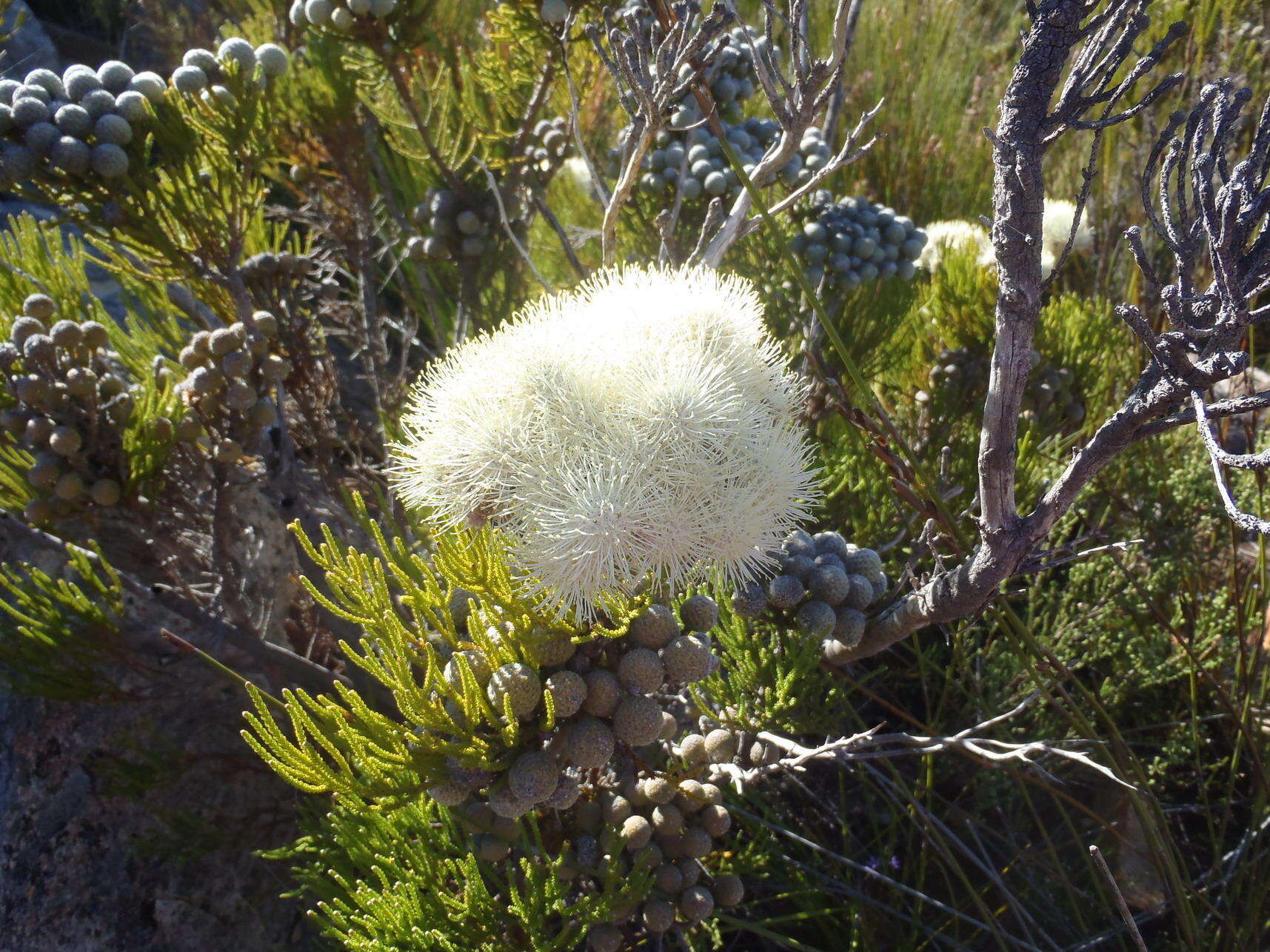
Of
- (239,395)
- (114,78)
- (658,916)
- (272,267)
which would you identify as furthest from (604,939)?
(114,78)

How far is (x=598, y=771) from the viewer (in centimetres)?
93

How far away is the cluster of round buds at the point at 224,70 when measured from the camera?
99cm

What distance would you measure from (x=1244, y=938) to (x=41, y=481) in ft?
4.77

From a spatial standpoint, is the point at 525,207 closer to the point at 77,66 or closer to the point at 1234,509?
the point at 77,66

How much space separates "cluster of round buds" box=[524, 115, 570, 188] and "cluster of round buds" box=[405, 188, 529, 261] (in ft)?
0.22

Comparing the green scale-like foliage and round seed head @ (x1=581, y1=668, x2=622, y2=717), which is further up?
the green scale-like foliage

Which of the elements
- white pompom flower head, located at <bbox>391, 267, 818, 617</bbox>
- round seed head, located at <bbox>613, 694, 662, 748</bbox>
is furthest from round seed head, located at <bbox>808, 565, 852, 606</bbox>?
round seed head, located at <bbox>613, 694, 662, 748</bbox>

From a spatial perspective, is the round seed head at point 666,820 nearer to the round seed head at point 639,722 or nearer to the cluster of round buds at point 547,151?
the round seed head at point 639,722

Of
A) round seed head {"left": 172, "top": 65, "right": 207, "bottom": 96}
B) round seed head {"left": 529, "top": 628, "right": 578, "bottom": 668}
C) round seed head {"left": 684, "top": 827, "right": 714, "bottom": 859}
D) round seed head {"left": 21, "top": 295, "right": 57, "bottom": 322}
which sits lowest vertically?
round seed head {"left": 684, "top": 827, "right": 714, "bottom": 859}

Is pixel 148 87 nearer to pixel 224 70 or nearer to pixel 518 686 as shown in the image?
pixel 224 70

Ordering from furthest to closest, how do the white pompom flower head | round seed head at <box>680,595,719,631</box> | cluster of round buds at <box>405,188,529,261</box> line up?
cluster of round buds at <box>405,188,529,261</box> → round seed head at <box>680,595,719,631</box> → the white pompom flower head

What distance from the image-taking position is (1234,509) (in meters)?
0.44

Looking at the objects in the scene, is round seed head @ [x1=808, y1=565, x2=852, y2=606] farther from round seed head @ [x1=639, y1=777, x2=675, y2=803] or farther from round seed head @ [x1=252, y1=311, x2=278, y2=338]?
round seed head @ [x1=252, y1=311, x2=278, y2=338]

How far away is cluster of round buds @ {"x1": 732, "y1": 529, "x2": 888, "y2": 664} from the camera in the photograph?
779 millimetres
